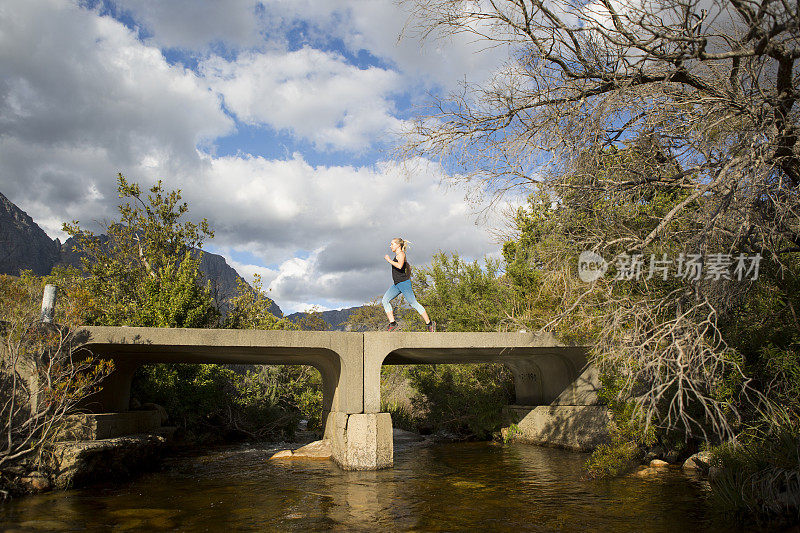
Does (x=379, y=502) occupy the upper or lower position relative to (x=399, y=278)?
lower

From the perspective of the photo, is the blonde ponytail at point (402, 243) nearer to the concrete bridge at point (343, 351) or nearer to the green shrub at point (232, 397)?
the concrete bridge at point (343, 351)

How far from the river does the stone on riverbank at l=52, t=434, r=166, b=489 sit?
0.39 meters

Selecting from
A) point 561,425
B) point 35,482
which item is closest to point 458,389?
point 561,425

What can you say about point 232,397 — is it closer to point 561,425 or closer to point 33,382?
point 33,382

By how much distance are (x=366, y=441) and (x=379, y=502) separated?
8.71 feet

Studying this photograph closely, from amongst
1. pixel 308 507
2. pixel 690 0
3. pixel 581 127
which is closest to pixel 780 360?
pixel 581 127

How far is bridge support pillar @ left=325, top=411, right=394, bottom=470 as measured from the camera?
11.2m

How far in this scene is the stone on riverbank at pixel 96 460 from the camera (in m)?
9.55

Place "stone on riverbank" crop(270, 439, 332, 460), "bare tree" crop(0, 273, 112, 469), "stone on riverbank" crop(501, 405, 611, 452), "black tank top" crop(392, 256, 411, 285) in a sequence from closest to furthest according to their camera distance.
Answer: "bare tree" crop(0, 273, 112, 469), "black tank top" crop(392, 256, 411, 285), "stone on riverbank" crop(270, 439, 332, 460), "stone on riverbank" crop(501, 405, 611, 452)

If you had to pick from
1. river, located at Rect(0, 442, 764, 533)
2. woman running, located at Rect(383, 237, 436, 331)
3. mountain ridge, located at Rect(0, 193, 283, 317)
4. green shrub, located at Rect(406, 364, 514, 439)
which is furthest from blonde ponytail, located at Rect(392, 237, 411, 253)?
mountain ridge, located at Rect(0, 193, 283, 317)

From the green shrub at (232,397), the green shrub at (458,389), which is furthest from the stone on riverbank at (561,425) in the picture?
the green shrub at (232,397)

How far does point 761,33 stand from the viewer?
6.16 meters

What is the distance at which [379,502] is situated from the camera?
867 centimetres

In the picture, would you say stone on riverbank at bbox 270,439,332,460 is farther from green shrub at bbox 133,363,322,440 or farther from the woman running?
green shrub at bbox 133,363,322,440
